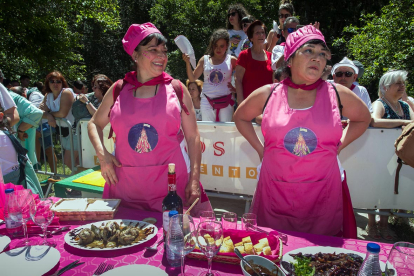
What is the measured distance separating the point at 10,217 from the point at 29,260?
407 millimetres

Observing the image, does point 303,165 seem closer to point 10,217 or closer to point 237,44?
point 10,217

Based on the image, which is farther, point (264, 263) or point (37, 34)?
point (37, 34)

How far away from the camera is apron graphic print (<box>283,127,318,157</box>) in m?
2.10

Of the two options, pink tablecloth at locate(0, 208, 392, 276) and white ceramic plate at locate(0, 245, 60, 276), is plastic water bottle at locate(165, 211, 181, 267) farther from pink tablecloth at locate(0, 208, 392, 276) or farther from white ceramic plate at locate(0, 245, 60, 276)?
white ceramic plate at locate(0, 245, 60, 276)

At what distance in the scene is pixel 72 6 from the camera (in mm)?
15555

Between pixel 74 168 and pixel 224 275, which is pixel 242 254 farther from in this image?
pixel 74 168

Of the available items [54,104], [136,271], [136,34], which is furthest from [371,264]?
[54,104]

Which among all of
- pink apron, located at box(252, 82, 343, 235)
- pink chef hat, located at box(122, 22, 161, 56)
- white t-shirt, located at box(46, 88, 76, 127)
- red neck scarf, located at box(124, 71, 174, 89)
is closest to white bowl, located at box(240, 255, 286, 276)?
pink apron, located at box(252, 82, 343, 235)

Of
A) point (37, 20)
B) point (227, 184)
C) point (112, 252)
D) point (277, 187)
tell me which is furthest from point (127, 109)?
point (37, 20)

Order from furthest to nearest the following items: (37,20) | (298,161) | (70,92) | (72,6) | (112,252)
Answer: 1. (72,6)
2. (37,20)
3. (70,92)
4. (298,161)
5. (112,252)

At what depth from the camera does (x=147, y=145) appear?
2238mm

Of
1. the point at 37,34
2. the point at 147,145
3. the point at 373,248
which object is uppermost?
the point at 37,34

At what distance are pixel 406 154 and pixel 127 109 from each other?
2002 mm

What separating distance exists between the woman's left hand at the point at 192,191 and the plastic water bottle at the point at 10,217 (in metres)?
1.10
